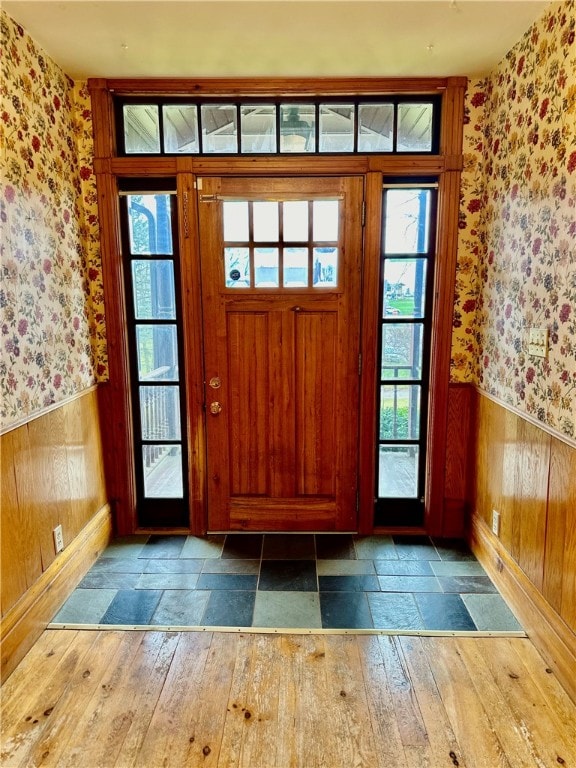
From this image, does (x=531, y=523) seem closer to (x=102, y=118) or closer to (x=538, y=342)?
(x=538, y=342)

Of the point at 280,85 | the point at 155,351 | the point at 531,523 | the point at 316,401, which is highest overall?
the point at 280,85

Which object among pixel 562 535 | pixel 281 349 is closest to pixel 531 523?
pixel 562 535

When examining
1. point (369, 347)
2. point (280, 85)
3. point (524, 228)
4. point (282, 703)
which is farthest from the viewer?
point (369, 347)

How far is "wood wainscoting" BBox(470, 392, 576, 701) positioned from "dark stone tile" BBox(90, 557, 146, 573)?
1.90 metres

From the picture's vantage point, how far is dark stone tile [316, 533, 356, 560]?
2.68m

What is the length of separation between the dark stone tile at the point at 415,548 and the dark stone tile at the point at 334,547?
277 millimetres

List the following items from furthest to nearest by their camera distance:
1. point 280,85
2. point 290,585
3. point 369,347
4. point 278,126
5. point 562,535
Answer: point 369,347, point 278,126, point 280,85, point 290,585, point 562,535

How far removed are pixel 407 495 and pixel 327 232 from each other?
66.0 inches

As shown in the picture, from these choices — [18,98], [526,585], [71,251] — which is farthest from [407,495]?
[18,98]

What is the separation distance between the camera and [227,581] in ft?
8.04

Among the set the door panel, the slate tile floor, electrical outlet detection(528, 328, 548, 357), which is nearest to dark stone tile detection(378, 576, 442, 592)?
the slate tile floor

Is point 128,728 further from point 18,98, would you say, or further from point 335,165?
point 335,165

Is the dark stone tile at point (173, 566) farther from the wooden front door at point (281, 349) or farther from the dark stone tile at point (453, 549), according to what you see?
the dark stone tile at point (453, 549)

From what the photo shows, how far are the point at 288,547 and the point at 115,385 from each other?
1400 mm
